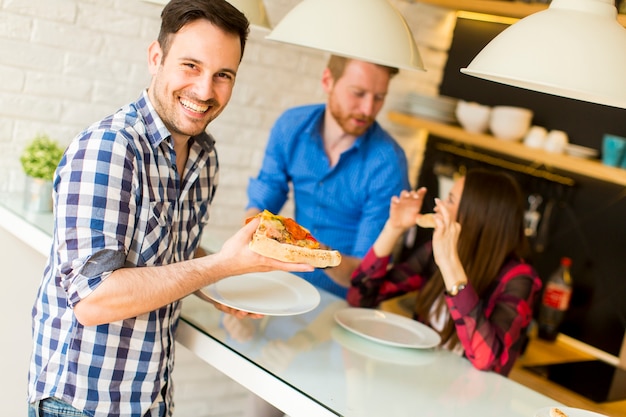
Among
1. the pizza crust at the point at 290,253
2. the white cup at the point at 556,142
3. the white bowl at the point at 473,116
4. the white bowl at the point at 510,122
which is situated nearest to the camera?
the pizza crust at the point at 290,253

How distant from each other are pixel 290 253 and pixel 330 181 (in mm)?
1156

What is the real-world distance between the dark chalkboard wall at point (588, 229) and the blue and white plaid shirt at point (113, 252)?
7.30 feet

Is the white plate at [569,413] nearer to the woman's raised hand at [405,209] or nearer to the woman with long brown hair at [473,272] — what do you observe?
the woman with long brown hair at [473,272]

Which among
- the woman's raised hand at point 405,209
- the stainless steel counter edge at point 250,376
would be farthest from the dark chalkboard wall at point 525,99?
the stainless steel counter edge at point 250,376

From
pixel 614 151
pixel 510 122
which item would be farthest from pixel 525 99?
pixel 614 151

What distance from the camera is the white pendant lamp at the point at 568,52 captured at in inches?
53.7

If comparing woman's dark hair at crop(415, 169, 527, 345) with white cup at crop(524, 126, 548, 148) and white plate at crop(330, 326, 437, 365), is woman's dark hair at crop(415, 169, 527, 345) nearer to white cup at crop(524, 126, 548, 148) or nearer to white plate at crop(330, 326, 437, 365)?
white plate at crop(330, 326, 437, 365)

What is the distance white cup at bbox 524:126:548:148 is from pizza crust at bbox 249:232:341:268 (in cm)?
199

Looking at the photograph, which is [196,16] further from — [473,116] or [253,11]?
[473,116]

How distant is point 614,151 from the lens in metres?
3.15

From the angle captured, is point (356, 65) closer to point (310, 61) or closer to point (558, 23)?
point (310, 61)

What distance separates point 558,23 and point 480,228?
107 cm

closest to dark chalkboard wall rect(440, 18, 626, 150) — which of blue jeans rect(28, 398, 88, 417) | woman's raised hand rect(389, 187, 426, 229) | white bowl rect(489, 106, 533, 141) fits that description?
white bowl rect(489, 106, 533, 141)

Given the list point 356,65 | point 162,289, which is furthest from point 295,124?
point 162,289
